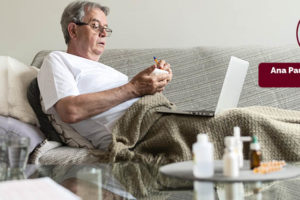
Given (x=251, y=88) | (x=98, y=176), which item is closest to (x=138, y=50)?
(x=251, y=88)

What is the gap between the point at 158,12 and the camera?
2.56m

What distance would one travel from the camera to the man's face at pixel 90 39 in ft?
6.68

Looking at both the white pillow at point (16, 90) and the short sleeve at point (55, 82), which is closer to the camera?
the short sleeve at point (55, 82)

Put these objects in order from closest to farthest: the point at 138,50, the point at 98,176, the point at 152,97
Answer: the point at 98,176 → the point at 152,97 → the point at 138,50

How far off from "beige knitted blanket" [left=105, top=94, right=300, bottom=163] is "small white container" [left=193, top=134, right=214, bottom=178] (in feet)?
1.58

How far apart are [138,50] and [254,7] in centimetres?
72

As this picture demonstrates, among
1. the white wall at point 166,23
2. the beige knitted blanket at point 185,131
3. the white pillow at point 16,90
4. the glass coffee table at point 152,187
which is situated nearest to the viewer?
the glass coffee table at point 152,187

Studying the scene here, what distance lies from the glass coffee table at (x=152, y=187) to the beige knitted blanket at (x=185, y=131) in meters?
0.37

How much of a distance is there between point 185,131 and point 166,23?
1.17 meters

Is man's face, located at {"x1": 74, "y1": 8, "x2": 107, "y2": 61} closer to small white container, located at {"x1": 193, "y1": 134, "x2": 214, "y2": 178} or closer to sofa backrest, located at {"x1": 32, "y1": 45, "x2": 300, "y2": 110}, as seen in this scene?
sofa backrest, located at {"x1": 32, "y1": 45, "x2": 300, "y2": 110}

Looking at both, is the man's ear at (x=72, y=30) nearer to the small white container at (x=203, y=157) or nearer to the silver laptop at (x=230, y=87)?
the silver laptop at (x=230, y=87)

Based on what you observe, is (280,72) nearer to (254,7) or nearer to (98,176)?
(254,7)

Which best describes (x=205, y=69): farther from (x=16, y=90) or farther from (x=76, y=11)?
(x=16, y=90)

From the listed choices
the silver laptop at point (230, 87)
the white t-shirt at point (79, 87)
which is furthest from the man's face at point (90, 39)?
the silver laptop at point (230, 87)
